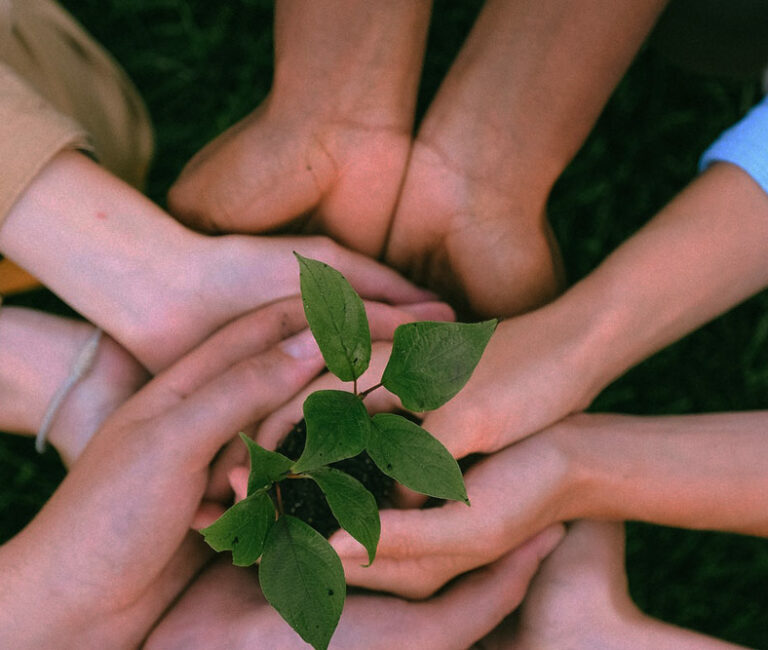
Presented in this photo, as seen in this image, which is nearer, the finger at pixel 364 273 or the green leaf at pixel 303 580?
the green leaf at pixel 303 580

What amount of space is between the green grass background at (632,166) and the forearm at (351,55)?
1.37ft

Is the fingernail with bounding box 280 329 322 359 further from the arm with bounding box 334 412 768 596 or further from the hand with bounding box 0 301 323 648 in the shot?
the arm with bounding box 334 412 768 596

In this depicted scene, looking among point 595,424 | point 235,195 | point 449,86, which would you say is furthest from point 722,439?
point 235,195

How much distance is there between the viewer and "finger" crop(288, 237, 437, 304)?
3.04 ft

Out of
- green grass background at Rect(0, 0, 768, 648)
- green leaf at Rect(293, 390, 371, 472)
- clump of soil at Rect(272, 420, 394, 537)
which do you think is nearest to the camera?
green leaf at Rect(293, 390, 371, 472)

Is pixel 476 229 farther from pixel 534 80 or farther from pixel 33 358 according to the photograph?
pixel 33 358

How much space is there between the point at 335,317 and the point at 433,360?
0.08 meters

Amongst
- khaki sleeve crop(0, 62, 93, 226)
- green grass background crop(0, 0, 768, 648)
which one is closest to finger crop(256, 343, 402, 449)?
khaki sleeve crop(0, 62, 93, 226)

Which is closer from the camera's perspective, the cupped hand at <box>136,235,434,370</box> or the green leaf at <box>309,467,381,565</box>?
the green leaf at <box>309,467,381,565</box>

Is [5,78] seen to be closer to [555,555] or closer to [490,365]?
[490,365]

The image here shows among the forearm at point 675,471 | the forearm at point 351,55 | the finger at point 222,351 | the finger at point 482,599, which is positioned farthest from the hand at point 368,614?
the forearm at point 351,55

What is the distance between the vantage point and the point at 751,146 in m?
0.89

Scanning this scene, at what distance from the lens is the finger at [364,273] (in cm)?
93

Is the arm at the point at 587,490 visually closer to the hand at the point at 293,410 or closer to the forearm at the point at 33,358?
the hand at the point at 293,410
